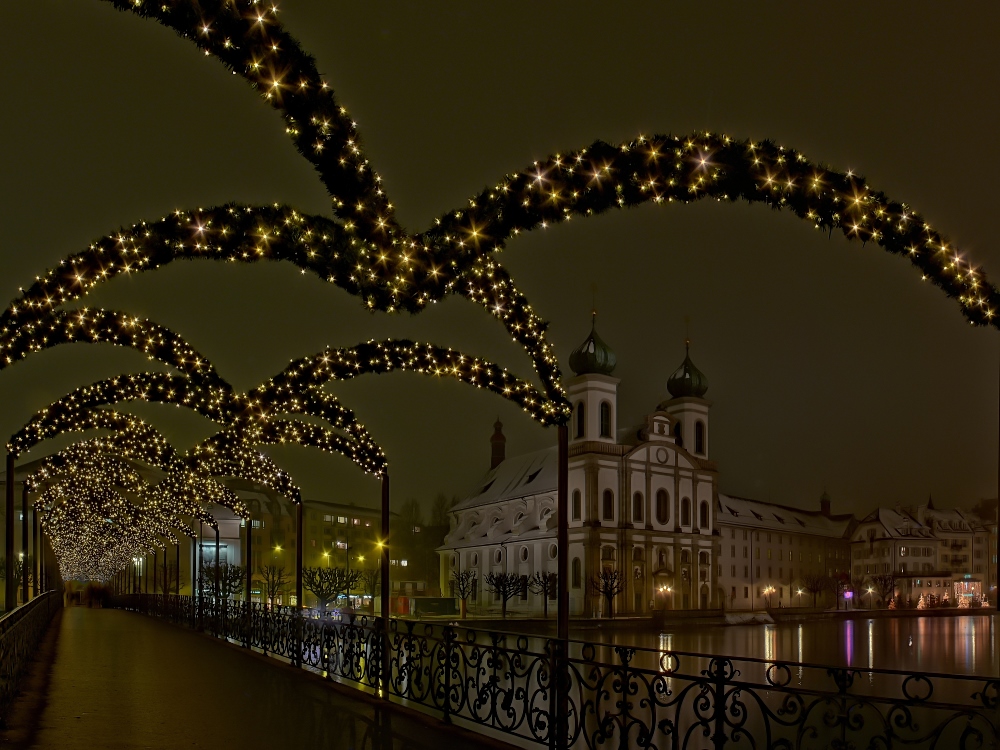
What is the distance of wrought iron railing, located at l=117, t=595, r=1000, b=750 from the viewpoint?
6598mm

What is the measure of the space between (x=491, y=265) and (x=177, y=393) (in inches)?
338

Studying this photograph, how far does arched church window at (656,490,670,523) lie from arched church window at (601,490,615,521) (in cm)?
503

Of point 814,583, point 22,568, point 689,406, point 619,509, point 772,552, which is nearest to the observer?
point 22,568

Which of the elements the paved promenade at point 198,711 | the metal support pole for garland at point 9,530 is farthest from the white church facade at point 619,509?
the paved promenade at point 198,711

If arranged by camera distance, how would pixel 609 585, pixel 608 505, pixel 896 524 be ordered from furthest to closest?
pixel 896 524 < pixel 608 505 < pixel 609 585

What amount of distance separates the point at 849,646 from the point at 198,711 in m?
30.9

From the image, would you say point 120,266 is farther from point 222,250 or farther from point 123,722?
point 123,722

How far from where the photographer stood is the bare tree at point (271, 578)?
84312 millimetres

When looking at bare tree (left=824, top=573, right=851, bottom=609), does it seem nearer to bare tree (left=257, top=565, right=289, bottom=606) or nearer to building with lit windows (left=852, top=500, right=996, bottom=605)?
building with lit windows (left=852, top=500, right=996, bottom=605)

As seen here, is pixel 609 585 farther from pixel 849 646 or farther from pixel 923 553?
pixel 923 553

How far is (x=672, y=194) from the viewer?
7207 mm

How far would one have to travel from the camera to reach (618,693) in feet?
48.6

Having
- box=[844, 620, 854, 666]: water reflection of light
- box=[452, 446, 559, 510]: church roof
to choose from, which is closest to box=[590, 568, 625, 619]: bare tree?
box=[452, 446, 559, 510]: church roof

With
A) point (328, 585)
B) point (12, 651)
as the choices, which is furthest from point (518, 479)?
point (12, 651)
